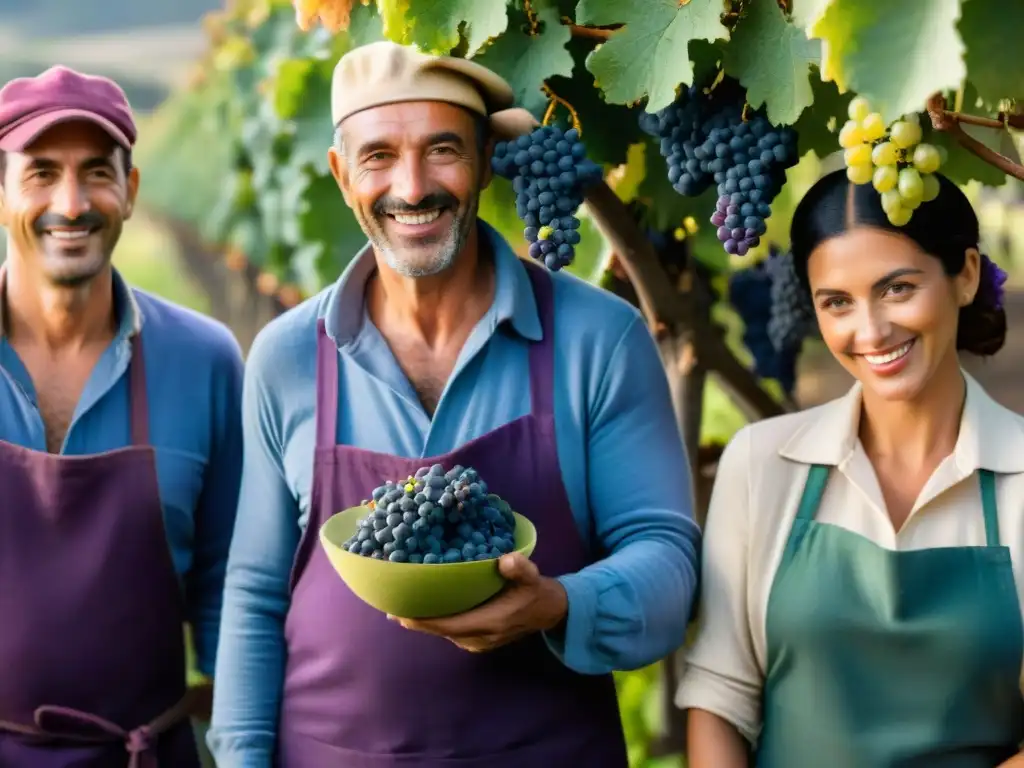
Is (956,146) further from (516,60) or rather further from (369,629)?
(369,629)

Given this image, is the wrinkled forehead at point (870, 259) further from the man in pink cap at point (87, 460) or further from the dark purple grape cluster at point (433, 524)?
the man in pink cap at point (87, 460)

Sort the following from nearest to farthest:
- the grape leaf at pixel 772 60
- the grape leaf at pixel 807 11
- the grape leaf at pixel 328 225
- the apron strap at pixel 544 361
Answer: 1. the grape leaf at pixel 807 11
2. the grape leaf at pixel 772 60
3. the apron strap at pixel 544 361
4. the grape leaf at pixel 328 225

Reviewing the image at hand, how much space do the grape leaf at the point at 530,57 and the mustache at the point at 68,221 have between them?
821 millimetres

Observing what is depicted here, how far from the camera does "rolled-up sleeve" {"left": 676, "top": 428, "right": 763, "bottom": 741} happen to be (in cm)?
236

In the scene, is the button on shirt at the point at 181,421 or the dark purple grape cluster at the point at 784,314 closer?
the button on shirt at the point at 181,421

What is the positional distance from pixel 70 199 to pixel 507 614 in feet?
3.95

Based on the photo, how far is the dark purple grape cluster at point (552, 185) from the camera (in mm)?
2256

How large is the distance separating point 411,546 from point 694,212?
1.19 metres

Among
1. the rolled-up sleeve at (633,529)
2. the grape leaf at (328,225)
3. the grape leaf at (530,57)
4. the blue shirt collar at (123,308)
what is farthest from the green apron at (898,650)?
the grape leaf at (328,225)

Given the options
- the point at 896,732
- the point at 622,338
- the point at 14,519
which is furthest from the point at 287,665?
the point at 896,732

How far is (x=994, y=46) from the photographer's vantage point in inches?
74.0

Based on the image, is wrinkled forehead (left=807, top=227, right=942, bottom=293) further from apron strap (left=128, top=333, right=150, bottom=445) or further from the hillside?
the hillside

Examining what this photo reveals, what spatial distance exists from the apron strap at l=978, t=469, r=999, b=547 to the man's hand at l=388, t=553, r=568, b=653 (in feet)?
2.30

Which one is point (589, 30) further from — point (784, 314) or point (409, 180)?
point (784, 314)
